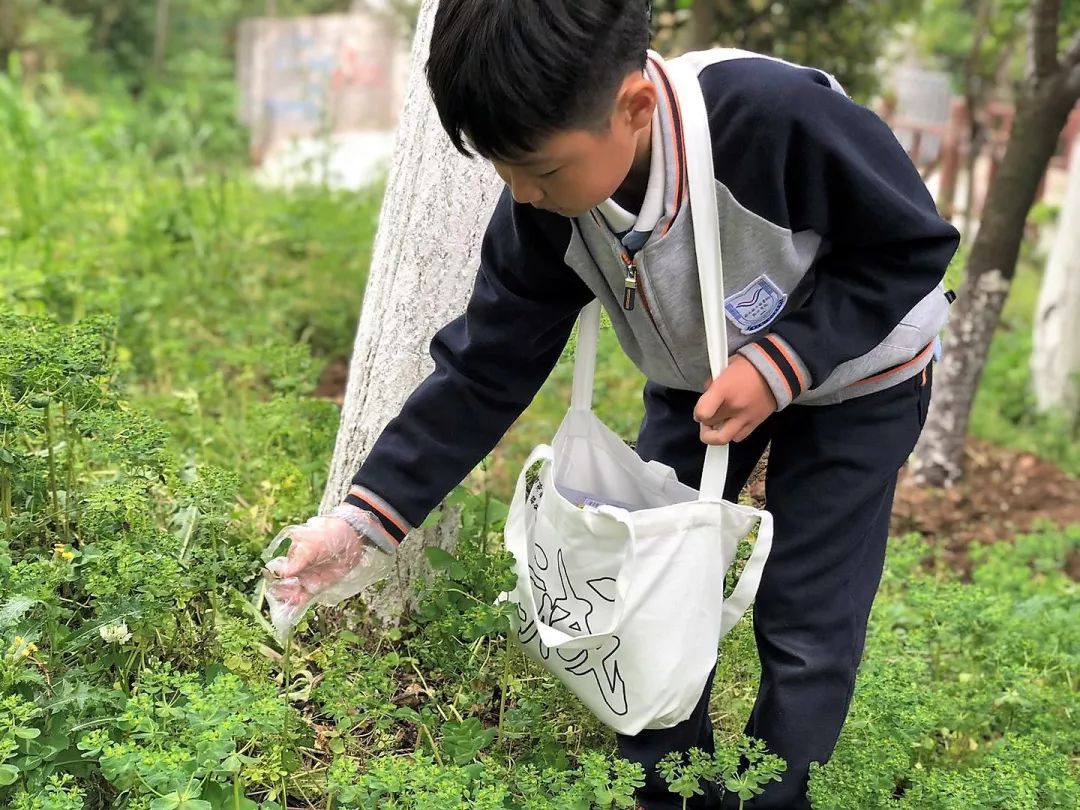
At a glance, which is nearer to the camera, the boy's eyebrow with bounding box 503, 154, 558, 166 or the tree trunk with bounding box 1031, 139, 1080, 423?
the boy's eyebrow with bounding box 503, 154, 558, 166

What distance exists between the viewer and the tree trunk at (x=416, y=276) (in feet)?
8.10

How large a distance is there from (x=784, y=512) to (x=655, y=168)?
2.11 ft

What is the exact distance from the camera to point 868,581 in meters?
2.11

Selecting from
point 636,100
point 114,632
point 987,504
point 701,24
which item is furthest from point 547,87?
point 701,24

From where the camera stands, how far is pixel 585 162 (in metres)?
1.69

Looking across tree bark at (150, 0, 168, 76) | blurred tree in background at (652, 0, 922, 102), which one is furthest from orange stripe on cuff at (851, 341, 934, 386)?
tree bark at (150, 0, 168, 76)

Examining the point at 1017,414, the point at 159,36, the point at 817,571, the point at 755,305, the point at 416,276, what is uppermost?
the point at 755,305

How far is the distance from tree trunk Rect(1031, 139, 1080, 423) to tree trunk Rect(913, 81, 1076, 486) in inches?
61.7

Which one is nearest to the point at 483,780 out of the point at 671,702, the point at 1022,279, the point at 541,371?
the point at 671,702

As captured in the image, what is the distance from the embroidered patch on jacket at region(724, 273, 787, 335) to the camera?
1912mm

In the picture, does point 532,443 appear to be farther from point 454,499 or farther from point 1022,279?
point 1022,279

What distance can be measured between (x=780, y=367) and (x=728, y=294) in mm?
152

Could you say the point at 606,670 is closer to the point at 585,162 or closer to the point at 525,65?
the point at 585,162

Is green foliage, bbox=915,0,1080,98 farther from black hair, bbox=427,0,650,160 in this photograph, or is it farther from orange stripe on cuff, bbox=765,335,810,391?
black hair, bbox=427,0,650,160
